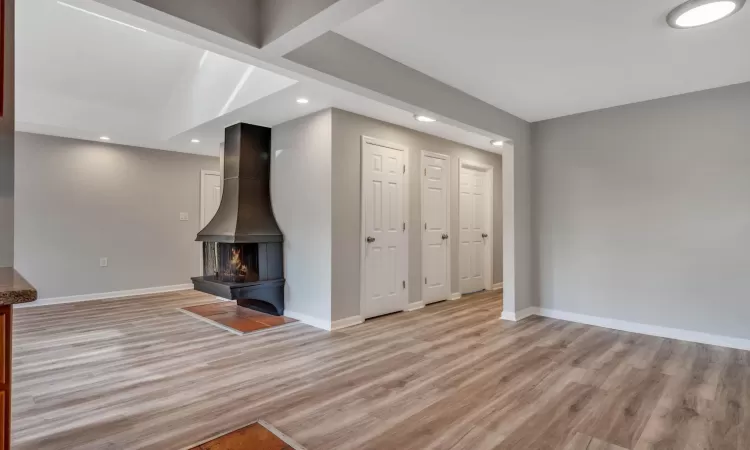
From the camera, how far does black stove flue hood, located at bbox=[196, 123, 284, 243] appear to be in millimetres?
4387

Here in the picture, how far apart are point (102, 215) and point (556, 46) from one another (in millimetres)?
6034

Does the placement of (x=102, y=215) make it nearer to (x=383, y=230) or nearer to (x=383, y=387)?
(x=383, y=230)

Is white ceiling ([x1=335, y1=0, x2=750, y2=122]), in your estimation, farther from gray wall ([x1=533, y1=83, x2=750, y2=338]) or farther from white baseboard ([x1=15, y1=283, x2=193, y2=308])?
white baseboard ([x1=15, y1=283, x2=193, y2=308])

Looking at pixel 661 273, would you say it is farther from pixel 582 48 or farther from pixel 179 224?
pixel 179 224

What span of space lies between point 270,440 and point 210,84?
3778mm

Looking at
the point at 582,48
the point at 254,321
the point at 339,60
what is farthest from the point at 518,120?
the point at 254,321

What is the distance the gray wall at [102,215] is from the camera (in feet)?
16.7

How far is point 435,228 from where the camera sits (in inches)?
205

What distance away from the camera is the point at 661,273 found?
3.76 meters

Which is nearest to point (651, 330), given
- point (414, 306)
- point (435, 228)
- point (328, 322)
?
point (414, 306)

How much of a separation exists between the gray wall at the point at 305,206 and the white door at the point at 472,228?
239 cm

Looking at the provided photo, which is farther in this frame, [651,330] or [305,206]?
[305,206]

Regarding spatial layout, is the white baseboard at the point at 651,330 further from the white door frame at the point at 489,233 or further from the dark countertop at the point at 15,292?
the dark countertop at the point at 15,292

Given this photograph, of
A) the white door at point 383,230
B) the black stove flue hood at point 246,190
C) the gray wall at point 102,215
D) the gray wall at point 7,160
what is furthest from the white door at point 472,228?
the gray wall at point 7,160
